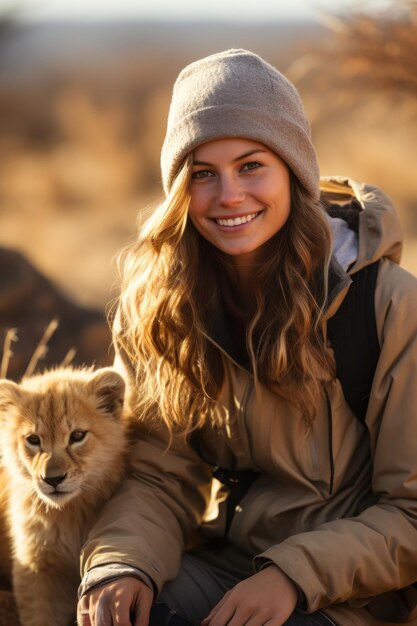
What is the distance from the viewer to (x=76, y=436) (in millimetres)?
3275

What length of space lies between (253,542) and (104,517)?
50 cm

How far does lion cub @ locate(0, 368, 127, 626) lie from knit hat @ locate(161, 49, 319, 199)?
92 centimetres

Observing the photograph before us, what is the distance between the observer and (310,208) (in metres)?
2.91

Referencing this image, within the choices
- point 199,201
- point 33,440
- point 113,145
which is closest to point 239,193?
point 199,201

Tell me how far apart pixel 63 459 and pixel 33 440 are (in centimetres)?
17

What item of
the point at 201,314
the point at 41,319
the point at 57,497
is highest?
the point at 201,314

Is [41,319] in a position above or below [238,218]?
below

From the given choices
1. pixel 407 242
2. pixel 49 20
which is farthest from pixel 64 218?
pixel 49 20

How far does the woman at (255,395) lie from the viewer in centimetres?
270

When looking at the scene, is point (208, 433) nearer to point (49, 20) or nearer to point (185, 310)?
point (185, 310)

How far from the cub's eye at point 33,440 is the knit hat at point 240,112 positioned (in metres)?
1.05

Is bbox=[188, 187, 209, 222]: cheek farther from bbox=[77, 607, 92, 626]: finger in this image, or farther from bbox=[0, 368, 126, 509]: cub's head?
bbox=[77, 607, 92, 626]: finger

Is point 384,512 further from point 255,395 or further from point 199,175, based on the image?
point 199,175

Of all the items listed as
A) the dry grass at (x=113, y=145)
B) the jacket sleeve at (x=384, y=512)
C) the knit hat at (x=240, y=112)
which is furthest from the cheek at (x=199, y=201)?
the dry grass at (x=113, y=145)
